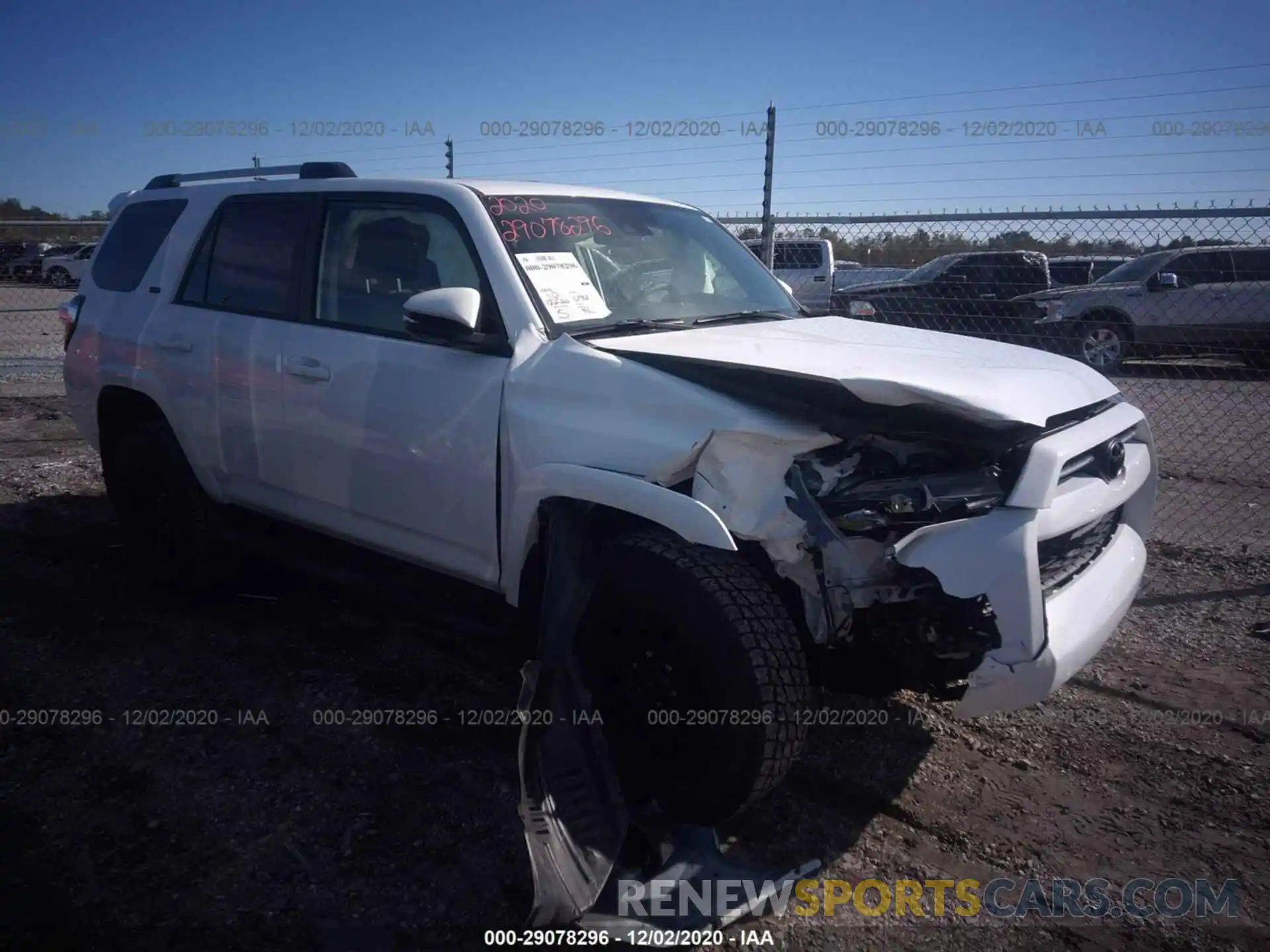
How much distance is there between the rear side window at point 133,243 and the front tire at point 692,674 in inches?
134

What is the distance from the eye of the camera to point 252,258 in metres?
4.29

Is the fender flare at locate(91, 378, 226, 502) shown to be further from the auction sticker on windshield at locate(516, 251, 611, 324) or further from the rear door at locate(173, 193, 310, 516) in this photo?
the auction sticker on windshield at locate(516, 251, 611, 324)

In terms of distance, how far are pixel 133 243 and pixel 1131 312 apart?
36.0 ft

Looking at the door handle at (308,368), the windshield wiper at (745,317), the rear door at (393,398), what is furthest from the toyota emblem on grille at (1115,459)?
the door handle at (308,368)

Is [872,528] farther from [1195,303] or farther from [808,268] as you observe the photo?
[808,268]

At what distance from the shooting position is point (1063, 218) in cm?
606

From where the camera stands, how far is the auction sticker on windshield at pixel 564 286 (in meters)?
3.36

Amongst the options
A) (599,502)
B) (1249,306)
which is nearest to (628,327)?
(599,502)

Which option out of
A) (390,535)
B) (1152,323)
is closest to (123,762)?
(390,535)

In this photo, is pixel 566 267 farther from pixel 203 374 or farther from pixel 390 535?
pixel 203 374

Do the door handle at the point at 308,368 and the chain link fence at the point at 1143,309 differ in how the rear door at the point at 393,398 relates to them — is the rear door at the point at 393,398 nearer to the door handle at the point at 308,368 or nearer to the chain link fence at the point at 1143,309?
the door handle at the point at 308,368

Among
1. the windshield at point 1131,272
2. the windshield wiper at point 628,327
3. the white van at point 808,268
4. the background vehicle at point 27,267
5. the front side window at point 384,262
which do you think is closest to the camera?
the windshield wiper at point 628,327

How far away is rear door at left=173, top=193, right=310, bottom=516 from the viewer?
406 cm

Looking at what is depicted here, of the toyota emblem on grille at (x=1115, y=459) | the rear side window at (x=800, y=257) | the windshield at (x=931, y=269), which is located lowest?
the toyota emblem on grille at (x=1115, y=459)
